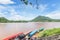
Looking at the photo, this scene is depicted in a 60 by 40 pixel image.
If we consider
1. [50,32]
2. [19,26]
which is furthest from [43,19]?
[19,26]

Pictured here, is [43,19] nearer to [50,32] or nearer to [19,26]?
[50,32]

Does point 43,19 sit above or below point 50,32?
above

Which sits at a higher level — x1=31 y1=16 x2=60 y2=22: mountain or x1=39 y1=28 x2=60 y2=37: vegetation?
x1=31 y1=16 x2=60 y2=22: mountain

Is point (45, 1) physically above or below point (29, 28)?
above

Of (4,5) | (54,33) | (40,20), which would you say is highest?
(4,5)

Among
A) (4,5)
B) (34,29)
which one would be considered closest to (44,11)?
(34,29)

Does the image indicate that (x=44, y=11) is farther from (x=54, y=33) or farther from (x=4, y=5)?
(x=4, y=5)

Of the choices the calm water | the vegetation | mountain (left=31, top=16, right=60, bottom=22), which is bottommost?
the vegetation

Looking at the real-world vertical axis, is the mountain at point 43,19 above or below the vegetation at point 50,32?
above
